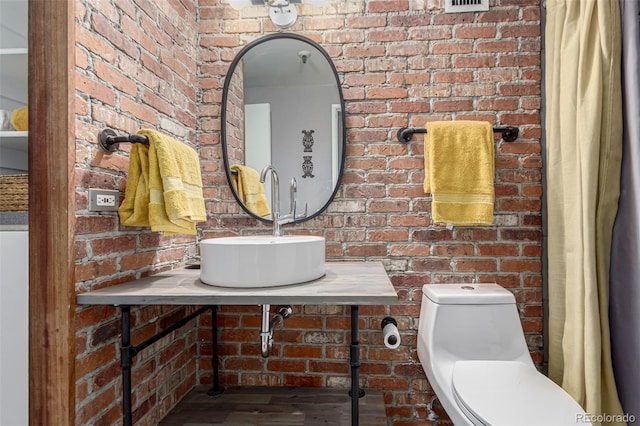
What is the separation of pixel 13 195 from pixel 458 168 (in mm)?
1581

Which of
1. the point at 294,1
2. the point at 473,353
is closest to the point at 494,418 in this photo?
the point at 473,353

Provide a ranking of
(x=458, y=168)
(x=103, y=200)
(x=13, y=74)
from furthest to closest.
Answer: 1. (x=458, y=168)
2. (x=13, y=74)
3. (x=103, y=200)

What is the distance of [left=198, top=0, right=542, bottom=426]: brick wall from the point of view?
1732mm

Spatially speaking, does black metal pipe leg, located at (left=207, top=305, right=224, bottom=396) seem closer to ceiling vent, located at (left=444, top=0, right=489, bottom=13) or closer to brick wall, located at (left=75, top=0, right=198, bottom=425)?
brick wall, located at (left=75, top=0, right=198, bottom=425)

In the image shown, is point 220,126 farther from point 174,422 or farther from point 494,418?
point 494,418

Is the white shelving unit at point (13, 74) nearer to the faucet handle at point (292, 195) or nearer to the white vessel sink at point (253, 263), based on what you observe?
the white vessel sink at point (253, 263)

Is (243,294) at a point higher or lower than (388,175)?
lower

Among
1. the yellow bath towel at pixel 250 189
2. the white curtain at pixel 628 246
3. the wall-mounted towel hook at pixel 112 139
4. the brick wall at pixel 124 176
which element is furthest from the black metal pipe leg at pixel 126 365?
the white curtain at pixel 628 246

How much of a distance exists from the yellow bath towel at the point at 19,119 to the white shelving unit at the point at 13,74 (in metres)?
0.04

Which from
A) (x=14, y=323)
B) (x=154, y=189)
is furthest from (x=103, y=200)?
(x=14, y=323)

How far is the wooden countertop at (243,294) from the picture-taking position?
1103mm

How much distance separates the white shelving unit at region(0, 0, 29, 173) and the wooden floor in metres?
1.13

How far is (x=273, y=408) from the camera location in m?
1.61

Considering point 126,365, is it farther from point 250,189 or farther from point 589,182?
point 589,182
